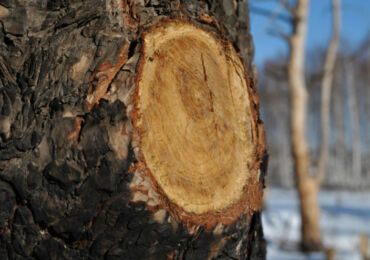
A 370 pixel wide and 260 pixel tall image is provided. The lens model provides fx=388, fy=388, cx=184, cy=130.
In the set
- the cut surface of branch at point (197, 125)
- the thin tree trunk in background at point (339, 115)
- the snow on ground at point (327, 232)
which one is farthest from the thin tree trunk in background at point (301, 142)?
the thin tree trunk in background at point (339, 115)

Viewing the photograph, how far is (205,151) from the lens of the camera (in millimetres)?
1073

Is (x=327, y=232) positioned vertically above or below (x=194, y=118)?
below

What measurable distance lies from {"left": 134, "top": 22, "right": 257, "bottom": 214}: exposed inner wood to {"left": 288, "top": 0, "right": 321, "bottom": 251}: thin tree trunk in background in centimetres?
456

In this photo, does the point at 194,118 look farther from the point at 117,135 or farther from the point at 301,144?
the point at 301,144

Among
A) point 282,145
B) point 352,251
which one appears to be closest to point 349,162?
point 282,145

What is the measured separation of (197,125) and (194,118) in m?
0.02

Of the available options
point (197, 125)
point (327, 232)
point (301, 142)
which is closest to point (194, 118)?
point (197, 125)

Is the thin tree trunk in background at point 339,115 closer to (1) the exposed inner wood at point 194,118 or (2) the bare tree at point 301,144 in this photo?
(2) the bare tree at point 301,144

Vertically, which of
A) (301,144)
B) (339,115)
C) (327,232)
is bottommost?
→ (339,115)

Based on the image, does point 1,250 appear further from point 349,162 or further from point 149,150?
point 349,162

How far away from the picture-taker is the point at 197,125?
42.1 inches

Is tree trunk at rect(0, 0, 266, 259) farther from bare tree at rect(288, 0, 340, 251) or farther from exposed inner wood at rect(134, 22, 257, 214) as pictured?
bare tree at rect(288, 0, 340, 251)

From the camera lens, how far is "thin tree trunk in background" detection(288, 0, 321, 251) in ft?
17.9

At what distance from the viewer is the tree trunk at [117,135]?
3.05 feet
